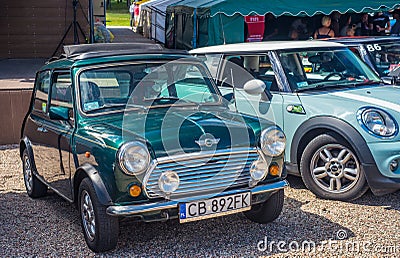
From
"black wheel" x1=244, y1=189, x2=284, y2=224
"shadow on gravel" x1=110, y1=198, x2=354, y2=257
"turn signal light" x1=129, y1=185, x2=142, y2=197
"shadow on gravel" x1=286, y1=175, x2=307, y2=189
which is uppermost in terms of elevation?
"turn signal light" x1=129, y1=185, x2=142, y2=197

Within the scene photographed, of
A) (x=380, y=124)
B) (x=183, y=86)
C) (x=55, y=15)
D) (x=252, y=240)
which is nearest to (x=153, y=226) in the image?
(x=252, y=240)

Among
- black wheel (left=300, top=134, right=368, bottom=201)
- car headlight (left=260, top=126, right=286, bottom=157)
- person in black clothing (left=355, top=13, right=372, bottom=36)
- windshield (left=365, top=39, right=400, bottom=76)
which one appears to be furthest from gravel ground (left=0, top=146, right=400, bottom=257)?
person in black clothing (left=355, top=13, right=372, bottom=36)

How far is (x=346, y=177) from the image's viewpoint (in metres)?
5.16

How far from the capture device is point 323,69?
6.05 meters

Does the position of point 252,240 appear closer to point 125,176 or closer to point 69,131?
point 125,176

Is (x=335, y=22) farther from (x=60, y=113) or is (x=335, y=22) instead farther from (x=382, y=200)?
(x=60, y=113)

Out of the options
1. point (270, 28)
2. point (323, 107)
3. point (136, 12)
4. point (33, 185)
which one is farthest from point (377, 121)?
point (136, 12)

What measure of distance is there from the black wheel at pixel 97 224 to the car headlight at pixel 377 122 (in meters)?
2.46

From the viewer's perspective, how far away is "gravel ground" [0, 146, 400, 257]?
416 centimetres

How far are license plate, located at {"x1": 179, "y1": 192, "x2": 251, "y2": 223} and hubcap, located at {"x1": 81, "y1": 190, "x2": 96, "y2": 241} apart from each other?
0.72 metres

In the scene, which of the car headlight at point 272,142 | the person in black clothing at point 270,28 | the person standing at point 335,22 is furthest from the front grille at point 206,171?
the person in black clothing at point 270,28

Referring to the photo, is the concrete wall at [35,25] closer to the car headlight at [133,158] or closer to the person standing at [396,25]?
the person standing at [396,25]

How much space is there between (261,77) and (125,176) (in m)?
2.76

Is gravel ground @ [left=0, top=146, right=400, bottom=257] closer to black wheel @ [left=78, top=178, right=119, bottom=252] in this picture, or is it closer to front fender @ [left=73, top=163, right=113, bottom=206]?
black wheel @ [left=78, top=178, right=119, bottom=252]
